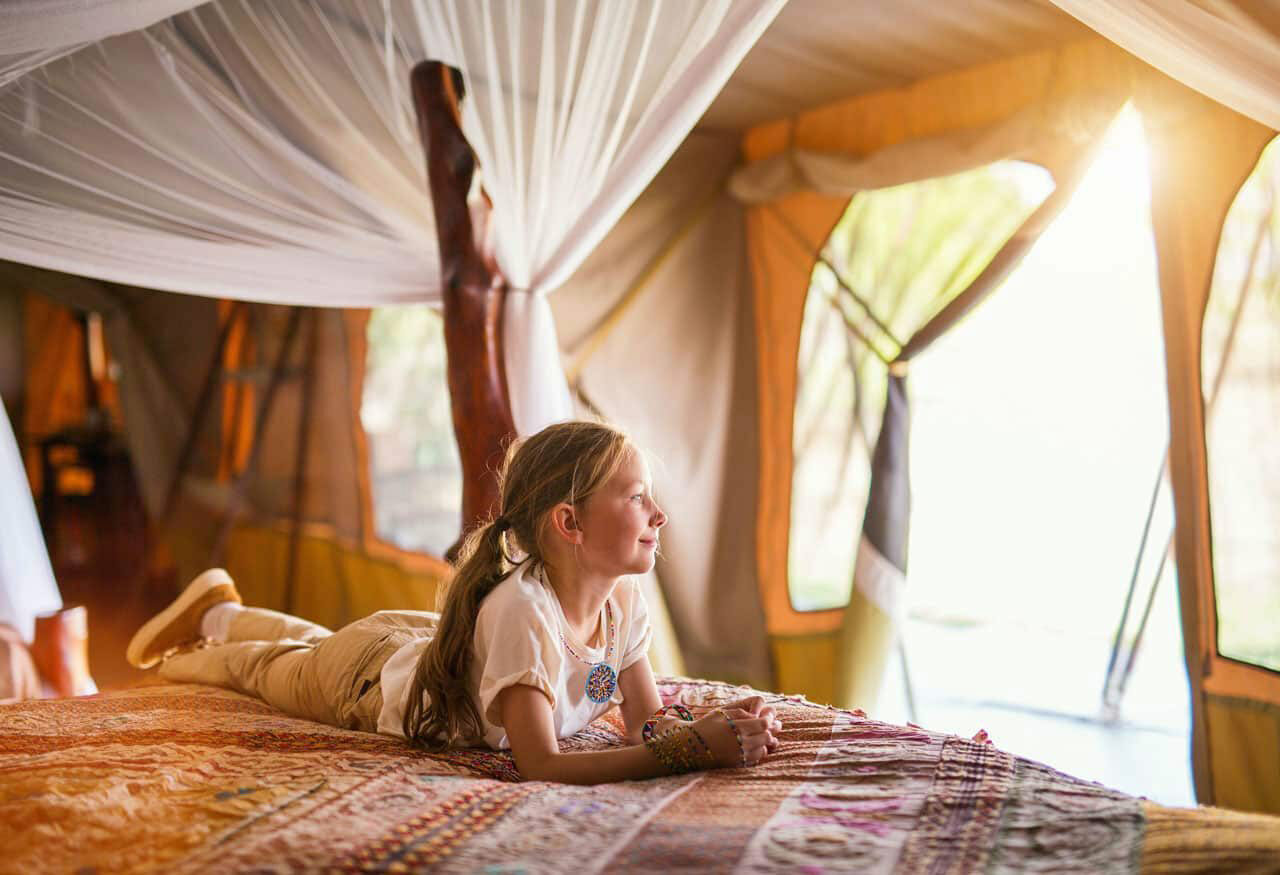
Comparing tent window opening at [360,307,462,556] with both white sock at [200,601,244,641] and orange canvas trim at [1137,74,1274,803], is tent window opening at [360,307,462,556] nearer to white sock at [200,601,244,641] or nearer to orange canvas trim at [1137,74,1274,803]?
white sock at [200,601,244,641]

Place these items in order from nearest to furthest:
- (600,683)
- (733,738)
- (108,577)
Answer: (733,738)
(600,683)
(108,577)

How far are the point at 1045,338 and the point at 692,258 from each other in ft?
5.88

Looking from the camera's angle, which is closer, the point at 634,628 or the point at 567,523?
the point at 567,523

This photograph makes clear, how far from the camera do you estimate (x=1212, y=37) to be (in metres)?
1.81

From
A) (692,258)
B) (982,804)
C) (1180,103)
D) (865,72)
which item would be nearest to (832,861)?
(982,804)

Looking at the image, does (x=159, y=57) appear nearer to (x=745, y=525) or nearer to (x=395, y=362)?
(x=395, y=362)

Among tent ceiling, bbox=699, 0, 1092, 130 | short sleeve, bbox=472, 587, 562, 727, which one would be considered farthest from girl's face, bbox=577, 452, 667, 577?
tent ceiling, bbox=699, 0, 1092, 130

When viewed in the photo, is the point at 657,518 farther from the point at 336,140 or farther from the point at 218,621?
the point at 336,140

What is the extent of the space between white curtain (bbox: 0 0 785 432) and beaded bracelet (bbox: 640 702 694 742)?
3.54 feet

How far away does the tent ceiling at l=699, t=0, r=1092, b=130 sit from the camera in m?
2.83

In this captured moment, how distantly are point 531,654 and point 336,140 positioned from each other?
5.35 feet

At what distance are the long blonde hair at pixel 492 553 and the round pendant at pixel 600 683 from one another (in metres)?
0.18

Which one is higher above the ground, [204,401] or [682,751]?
[204,401]

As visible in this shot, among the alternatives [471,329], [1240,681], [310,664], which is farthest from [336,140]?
[1240,681]
